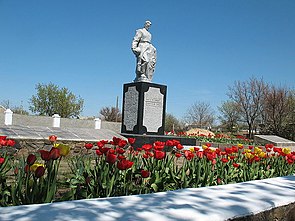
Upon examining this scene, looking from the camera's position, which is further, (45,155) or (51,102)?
(51,102)

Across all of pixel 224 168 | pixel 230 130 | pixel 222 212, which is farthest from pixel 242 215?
pixel 230 130

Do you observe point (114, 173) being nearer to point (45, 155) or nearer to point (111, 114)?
point (45, 155)

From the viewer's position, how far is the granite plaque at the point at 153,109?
37.7 ft

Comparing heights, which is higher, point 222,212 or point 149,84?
point 149,84

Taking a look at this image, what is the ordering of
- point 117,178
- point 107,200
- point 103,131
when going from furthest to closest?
point 103,131
point 117,178
point 107,200

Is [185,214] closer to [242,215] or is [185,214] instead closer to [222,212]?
[222,212]

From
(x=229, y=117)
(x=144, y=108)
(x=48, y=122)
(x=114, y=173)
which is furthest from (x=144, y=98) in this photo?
(x=229, y=117)

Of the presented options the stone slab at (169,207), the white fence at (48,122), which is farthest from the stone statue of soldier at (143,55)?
the stone slab at (169,207)

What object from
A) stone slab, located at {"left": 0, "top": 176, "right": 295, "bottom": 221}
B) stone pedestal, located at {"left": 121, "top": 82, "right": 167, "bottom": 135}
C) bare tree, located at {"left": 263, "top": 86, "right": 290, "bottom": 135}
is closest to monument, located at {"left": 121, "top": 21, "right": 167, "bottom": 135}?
stone pedestal, located at {"left": 121, "top": 82, "right": 167, "bottom": 135}

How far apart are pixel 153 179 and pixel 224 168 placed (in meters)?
1.12

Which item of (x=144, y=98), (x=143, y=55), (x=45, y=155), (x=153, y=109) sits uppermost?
(x=143, y=55)

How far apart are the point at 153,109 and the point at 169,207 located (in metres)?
9.85

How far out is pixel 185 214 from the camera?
66.3 inches

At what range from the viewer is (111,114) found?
43.7 m
